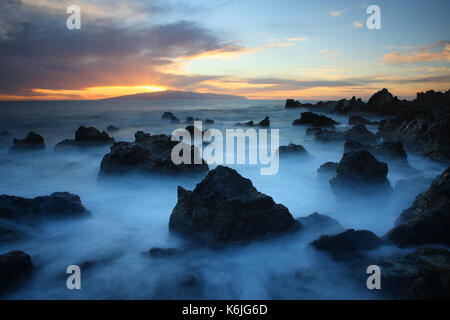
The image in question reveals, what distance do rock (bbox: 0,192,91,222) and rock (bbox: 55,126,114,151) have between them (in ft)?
30.8

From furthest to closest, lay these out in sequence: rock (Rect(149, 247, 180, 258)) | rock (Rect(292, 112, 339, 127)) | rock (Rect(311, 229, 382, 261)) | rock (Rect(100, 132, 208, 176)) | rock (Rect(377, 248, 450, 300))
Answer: rock (Rect(292, 112, 339, 127)), rock (Rect(100, 132, 208, 176)), rock (Rect(149, 247, 180, 258)), rock (Rect(311, 229, 382, 261)), rock (Rect(377, 248, 450, 300))

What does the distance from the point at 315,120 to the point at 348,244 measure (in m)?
24.6

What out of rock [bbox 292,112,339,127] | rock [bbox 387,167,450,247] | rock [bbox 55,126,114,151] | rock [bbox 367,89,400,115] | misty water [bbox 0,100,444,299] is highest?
rock [bbox 367,89,400,115]

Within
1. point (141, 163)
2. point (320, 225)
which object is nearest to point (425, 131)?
point (320, 225)

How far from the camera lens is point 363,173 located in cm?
734

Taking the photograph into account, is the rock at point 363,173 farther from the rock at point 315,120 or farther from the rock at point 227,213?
the rock at point 315,120

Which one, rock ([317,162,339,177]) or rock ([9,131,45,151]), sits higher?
rock ([9,131,45,151])

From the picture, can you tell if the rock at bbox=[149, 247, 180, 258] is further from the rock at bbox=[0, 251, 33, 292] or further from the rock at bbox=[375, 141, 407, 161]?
the rock at bbox=[375, 141, 407, 161]

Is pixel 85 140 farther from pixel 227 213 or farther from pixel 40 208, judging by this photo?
pixel 227 213

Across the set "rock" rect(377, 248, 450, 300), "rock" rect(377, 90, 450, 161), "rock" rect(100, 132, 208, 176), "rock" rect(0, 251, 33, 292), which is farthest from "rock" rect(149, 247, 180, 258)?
"rock" rect(377, 90, 450, 161)

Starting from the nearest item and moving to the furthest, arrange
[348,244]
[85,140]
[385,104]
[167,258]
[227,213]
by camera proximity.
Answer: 1. [348,244]
2. [167,258]
3. [227,213]
4. [85,140]
5. [385,104]

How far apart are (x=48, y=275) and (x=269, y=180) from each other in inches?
276

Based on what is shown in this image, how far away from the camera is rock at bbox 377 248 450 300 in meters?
3.26

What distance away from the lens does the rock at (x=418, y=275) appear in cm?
326
